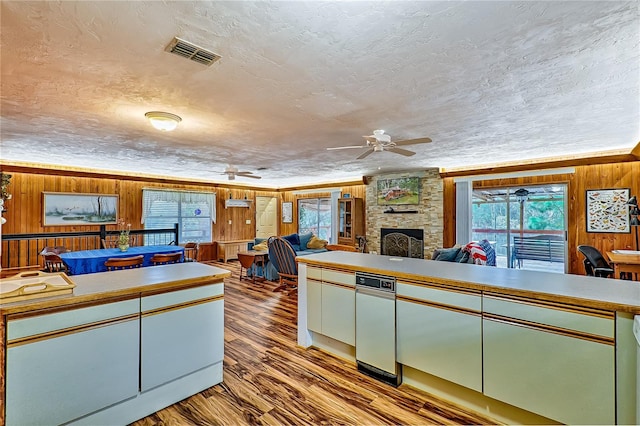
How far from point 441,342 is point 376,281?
669 millimetres

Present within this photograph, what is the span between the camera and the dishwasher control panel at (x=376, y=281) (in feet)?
8.05

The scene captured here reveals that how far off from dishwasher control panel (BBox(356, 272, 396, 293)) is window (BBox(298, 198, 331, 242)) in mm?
7178

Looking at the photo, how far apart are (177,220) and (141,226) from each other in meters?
1.01

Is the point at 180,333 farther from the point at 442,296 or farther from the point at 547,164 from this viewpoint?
the point at 547,164

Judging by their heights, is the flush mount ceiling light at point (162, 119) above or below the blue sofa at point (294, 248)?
above

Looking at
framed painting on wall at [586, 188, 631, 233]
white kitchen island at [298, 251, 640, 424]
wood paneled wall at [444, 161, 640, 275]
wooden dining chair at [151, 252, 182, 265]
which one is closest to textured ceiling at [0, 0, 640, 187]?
wood paneled wall at [444, 161, 640, 275]

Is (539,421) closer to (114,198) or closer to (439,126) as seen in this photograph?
(439,126)

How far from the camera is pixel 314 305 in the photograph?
3059mm

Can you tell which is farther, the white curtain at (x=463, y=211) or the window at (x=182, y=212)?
the window at (x=182, y=212)

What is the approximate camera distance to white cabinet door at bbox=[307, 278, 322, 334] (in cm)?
301

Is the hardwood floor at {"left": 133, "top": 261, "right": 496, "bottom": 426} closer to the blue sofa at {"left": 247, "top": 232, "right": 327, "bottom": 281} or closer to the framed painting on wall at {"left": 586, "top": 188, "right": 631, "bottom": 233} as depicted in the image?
the blue sofa at {"left": 247, "top": 232, "right": 327, "bottom": 281}

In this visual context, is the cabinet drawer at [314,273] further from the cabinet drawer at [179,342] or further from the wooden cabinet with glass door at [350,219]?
the wooden cabinet with glass door at [350,219]

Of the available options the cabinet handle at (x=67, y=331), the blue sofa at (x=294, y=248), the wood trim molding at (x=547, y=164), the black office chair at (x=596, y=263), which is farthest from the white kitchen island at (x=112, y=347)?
the wood trim molding at (x=547, y=164)

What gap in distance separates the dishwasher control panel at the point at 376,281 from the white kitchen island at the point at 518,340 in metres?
0.05
